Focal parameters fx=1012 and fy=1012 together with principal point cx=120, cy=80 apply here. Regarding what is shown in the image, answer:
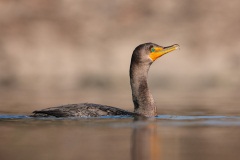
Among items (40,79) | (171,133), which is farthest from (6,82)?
(171,133)

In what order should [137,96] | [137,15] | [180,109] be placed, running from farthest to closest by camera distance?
[137,15], [180,109], [137,96]

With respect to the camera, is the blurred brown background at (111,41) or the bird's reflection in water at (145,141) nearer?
the bird's reflection in water at (145,141)

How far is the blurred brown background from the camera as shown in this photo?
167 ft

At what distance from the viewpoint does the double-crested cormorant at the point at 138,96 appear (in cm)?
2028

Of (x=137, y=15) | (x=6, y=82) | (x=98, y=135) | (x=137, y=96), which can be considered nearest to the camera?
(x=98, y=135)

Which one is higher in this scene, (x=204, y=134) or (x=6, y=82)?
(x=6, y=82)

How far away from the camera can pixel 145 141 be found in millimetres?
16500

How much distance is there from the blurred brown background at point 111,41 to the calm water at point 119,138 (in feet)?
77.2

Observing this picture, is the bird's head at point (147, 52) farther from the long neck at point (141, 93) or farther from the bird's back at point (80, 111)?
the bird's back at point (80, 111)

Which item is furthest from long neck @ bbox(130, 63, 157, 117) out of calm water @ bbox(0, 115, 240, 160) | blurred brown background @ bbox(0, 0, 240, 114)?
blurred brown background @ bbox(0, 0, 240, 114)

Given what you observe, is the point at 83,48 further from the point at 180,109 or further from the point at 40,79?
the point at 180,109

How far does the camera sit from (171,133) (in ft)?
59.2

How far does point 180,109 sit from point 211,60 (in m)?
30.7

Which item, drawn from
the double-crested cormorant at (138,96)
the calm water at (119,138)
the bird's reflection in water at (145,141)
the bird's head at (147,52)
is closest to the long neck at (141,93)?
the double-crested cormorant at (138,96)
